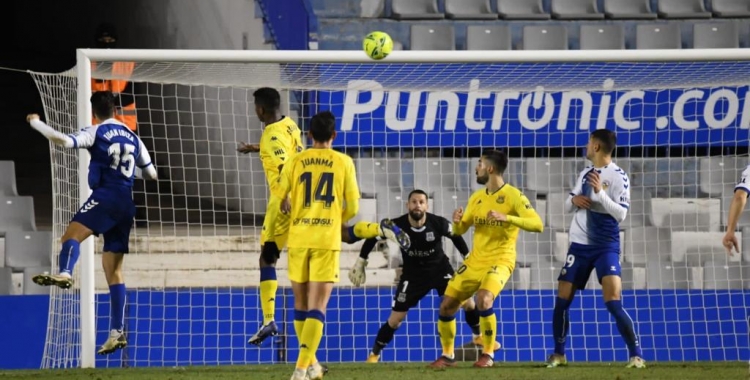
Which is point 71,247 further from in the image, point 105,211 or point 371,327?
point 371,327

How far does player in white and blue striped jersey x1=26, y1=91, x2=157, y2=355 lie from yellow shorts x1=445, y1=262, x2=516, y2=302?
2.20 m

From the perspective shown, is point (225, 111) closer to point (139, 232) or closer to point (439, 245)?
point (139, 232)

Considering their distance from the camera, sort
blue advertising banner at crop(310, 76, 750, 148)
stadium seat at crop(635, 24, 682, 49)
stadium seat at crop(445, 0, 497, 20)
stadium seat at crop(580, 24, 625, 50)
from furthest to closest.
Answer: stadium seat at crop(445, 0, 497, 20), stadium seat at crop(635, 24, 682, 49), stadium seat at crop(580, 24, 625, 50), blue advertising banner at crop(310, 76, 750, 148)

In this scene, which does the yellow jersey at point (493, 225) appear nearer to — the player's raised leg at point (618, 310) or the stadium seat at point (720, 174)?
the player's raised leg at point (618, 310)

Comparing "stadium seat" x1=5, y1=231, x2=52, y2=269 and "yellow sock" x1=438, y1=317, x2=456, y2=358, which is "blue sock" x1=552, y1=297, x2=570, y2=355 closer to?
"yellow sock" x1=438, y1=317, x2=456, y2=358

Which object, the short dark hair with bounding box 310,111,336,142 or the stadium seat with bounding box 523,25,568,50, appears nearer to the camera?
the short dark hair with bounding box 310,111,336,142

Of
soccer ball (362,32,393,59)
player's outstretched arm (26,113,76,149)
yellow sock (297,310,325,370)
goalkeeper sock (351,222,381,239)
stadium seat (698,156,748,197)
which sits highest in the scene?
soccer ball (362,32,393,59)

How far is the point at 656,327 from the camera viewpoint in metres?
11.4

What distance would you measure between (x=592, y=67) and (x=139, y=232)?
4590 mm

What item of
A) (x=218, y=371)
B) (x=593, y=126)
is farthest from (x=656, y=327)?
(x=218, y=371)

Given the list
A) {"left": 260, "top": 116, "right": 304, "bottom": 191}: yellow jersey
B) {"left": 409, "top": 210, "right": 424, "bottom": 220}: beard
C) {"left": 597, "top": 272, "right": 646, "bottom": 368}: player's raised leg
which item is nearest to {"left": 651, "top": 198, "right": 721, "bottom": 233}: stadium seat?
{"left": 409, "top": 210, "right": 424, "bottom": 220}: beard

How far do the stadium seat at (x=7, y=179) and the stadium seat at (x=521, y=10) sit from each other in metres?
5.02

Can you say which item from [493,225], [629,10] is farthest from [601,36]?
[493,225]

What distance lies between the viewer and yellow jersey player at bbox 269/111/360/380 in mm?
7223
